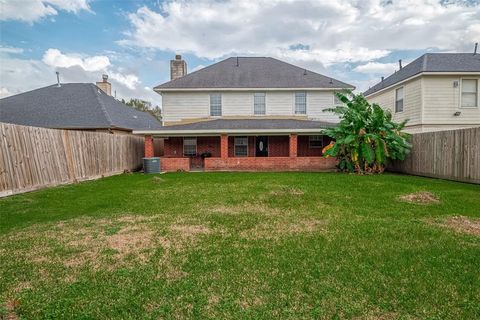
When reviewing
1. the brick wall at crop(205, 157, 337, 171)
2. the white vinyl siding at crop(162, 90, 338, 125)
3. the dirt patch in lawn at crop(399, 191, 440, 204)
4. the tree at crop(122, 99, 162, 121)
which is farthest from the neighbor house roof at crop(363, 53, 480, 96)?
the tree at crop(122, 99, 162, 121)

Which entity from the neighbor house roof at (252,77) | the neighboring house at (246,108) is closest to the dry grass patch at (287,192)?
the neighboring house at (246,108)

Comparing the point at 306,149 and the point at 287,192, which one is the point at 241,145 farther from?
the point at 287,192

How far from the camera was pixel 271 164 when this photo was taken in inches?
695

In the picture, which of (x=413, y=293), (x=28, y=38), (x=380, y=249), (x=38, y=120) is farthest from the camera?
(x=38, y=120)

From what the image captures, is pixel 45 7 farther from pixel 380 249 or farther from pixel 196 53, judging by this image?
pixel 380 249

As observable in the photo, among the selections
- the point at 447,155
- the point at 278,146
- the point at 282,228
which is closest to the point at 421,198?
the point at 282,228

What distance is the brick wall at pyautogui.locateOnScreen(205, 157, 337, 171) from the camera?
1748cm

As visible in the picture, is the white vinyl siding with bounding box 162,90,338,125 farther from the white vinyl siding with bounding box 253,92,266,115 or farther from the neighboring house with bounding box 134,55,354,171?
the white vinyl siding with bounding box 253,92,266,115

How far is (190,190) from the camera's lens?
10.5 meters

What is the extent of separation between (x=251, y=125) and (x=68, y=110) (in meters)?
14.0

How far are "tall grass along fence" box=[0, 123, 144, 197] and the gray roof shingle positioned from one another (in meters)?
3.54

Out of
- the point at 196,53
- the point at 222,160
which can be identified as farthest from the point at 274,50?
the point at 222,160

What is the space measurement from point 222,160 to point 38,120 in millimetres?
14215

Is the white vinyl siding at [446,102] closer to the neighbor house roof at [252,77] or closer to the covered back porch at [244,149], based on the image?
the neighbor house roof at [252,77]
